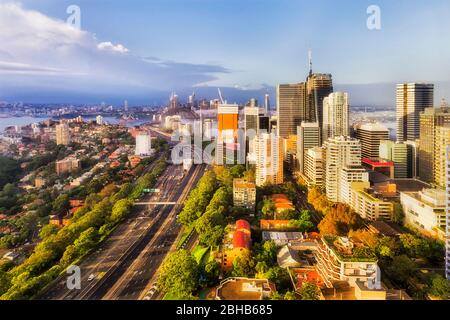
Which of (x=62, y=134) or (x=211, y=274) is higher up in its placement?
(x=62, y=134)

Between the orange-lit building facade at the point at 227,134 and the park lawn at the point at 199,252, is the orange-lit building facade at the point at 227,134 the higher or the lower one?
the higher one

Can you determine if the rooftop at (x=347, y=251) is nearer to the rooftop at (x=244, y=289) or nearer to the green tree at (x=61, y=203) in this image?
A: the rooftop at (x=244, y=289)

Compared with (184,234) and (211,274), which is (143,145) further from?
(211,274)

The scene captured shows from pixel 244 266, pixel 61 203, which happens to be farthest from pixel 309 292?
pixel 61 203

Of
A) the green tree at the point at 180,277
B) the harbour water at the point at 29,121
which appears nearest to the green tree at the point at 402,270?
the green tree at the point at 180,277

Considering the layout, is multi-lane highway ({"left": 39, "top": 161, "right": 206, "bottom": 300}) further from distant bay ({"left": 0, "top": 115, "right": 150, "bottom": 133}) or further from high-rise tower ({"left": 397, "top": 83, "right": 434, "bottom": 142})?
high-rise tower ({"left": 397, "top": 83, "right": 434, "bottom": 142})
